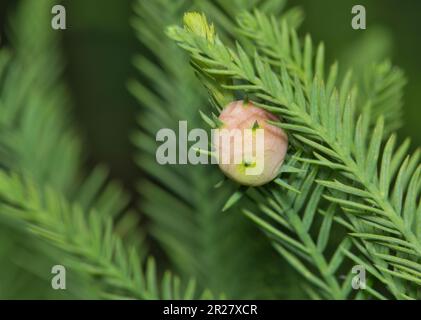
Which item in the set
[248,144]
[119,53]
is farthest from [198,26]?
[119,53]

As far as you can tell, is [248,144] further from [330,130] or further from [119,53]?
[119,53]

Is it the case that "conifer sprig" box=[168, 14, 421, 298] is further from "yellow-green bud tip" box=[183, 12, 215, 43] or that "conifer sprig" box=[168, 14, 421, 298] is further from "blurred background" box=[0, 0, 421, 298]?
"blurred background" box=[0, 0, 421, 298]

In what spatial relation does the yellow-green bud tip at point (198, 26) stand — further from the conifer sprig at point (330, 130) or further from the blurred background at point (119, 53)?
the blurred background at point (119, 53)

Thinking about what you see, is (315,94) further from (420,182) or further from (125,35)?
(125,35)

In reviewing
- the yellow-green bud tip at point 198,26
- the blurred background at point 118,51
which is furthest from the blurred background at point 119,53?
the yellow-green bud tip at point 198,26

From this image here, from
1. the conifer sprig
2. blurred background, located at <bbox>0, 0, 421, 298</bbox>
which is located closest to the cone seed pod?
the conifer sprig
